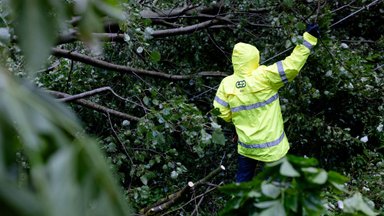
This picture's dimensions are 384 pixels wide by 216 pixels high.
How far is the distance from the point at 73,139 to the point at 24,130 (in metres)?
0.07

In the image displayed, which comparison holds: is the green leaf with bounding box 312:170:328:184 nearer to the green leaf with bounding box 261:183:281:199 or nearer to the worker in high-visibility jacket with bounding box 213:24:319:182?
the green leaf with bounding box 261:183:281:199

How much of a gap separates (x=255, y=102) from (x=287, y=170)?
2.66m

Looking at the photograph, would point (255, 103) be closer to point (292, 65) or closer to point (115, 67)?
point (292, 65)

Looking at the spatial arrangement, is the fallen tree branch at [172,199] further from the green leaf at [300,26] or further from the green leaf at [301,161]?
the green leaf at [301,161]

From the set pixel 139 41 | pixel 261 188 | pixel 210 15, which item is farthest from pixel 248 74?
pixel 261 188

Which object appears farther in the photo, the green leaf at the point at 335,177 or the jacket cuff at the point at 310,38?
the jacket cuff at the point at 310,38

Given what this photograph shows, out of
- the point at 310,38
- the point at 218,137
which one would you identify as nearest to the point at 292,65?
the point at 310,38

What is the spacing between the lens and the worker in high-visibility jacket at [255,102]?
11.7ft

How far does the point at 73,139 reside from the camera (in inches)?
20.6

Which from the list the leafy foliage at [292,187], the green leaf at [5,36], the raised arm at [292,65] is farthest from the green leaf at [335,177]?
the raised arm at [292,65]

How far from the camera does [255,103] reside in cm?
361

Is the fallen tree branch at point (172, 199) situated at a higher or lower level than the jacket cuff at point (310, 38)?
lower

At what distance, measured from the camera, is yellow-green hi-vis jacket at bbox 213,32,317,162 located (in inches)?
140

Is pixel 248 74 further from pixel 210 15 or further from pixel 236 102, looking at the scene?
pixel 210 15
